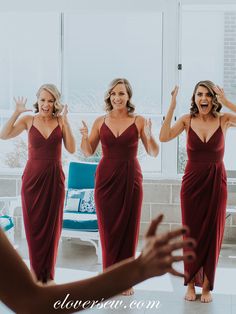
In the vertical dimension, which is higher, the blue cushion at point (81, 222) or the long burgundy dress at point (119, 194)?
the long burgundy dress at point (119, 194)

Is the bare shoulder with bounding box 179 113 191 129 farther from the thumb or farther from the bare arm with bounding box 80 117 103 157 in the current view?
the thumb

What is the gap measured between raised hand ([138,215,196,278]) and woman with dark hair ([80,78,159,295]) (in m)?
3.54

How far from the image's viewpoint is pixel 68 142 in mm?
4688

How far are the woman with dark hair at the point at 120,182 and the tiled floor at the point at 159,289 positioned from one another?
0.75 ft

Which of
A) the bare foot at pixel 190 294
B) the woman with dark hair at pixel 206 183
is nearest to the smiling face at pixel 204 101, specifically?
the woman with dark hair at pixel 206 183

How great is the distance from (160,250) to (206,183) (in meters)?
3.46

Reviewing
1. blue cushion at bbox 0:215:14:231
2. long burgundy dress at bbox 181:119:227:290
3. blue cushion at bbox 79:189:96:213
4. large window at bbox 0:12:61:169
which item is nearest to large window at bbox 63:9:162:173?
large window at bbox 0:12:61:169

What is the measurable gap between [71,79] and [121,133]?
2328 millimetres

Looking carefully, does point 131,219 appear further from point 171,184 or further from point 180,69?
point 180,69

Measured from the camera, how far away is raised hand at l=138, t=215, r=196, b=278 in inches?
35.7

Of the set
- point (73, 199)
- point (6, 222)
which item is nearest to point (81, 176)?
point (73, 199)

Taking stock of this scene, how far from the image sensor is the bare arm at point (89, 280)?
918 mm

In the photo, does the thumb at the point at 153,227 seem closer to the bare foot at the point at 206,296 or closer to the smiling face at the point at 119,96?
the bare foot at the point at 206,296

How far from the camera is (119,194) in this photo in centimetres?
450
